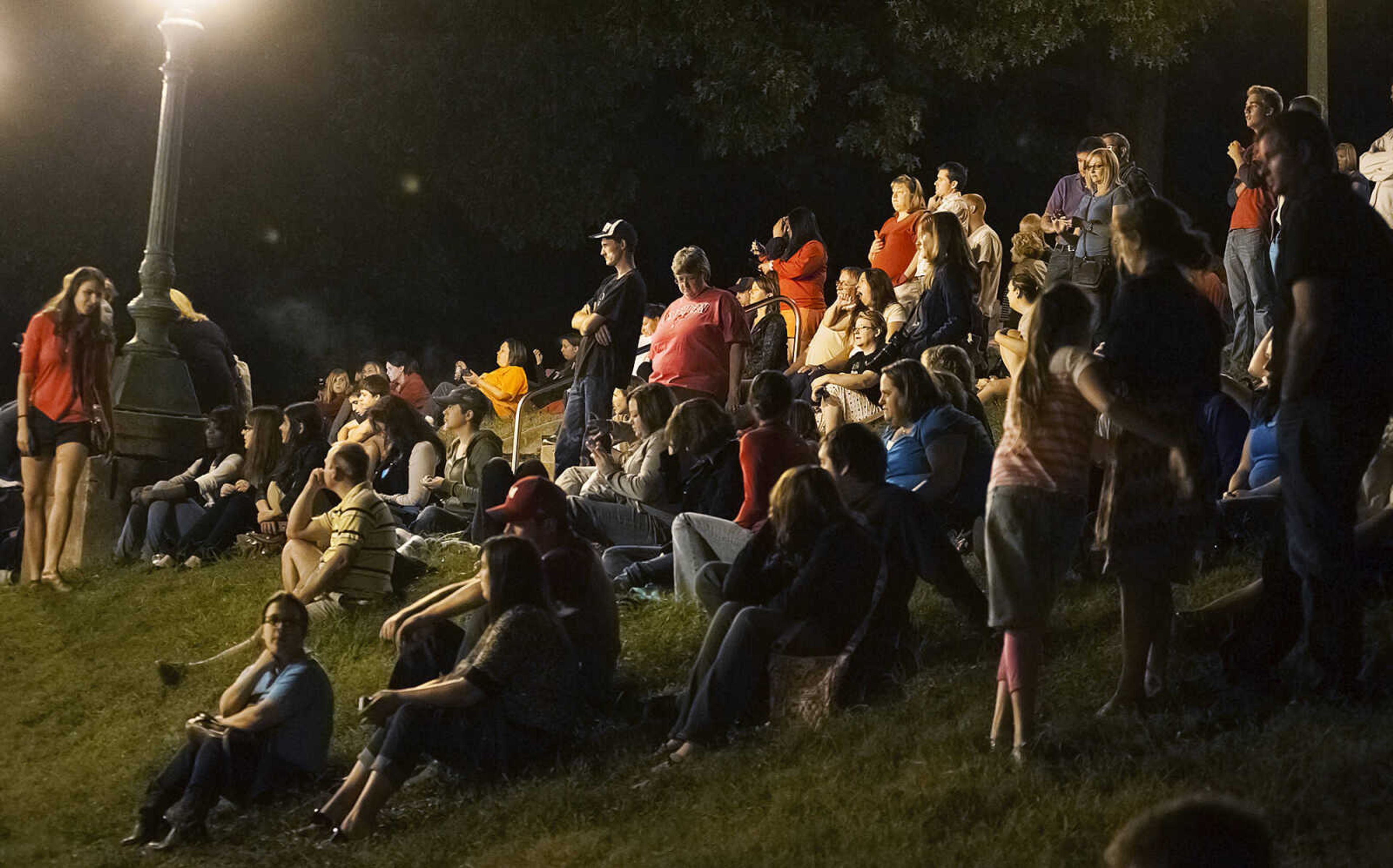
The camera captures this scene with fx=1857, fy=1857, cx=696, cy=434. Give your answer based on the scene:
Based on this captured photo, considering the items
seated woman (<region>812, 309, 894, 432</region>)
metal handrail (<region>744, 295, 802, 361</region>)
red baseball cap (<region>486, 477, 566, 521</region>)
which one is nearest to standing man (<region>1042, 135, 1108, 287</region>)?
seated woman (<region>812, 309, 894, 432</region>)

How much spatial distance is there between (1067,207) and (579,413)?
4.08 meters

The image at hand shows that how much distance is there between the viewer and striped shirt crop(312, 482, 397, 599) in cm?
1069

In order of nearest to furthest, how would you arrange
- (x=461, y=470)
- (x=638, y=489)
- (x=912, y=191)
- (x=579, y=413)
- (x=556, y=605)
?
(x=556, y=605), (x=638, y=489), (x=579, y=413), (x=461, y=470), (x=912, y=191)

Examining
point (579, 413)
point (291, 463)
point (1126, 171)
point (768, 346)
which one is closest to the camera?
point (579, 413)

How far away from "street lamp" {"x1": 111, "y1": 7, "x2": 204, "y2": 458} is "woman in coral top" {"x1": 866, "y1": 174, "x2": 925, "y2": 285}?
5229 mm

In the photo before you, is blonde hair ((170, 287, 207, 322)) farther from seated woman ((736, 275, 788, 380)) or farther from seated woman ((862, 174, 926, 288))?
seated woman ((862, 174, 926, 288))

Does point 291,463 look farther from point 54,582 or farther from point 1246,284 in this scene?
point 1246,284

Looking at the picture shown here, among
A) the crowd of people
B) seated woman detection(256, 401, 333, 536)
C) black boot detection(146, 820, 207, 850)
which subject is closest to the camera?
the crowd of people

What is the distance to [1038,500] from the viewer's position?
6297 millimetres

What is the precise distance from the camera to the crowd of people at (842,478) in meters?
6.18

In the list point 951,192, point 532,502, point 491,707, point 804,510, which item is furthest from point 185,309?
point 804,510

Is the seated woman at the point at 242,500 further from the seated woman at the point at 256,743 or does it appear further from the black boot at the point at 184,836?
the black boot at the point at 184,836

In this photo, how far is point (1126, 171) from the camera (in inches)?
494

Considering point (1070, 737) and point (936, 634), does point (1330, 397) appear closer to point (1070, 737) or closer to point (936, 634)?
point (1070, 737)
